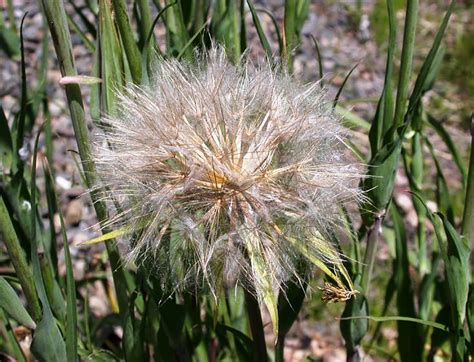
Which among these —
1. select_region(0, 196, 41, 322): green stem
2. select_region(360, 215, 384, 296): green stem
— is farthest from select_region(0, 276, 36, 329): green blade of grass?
select_region(360, 215, 384, 296): green stem

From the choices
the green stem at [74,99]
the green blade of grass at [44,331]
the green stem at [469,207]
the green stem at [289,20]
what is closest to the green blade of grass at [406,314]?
the green stem at [469,207]

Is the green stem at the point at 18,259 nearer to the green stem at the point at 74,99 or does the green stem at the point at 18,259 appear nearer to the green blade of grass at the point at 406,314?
the green stem at the point at 74,99

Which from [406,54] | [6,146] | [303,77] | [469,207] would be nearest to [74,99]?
[6,146]

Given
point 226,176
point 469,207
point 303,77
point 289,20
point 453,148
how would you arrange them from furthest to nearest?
1. point 303,77
2. point 453,148
3. point 289,20
4. point 469,207
5. point 226,176

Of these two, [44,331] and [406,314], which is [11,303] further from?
[406,314]

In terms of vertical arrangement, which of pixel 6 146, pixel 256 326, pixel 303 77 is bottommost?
pixel 256 326

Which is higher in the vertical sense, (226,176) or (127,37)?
(127,37)
